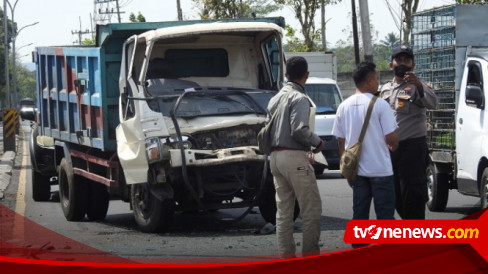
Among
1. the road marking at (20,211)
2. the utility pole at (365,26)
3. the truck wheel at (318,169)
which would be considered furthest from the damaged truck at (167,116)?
the utility pole at (365,26)

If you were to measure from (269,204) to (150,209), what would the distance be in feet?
4.64

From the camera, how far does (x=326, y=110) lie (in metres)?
22.0

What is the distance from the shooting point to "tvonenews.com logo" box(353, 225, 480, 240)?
254 inches

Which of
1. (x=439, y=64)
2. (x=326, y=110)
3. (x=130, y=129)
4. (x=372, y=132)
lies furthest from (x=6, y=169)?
(x=372, y=132)

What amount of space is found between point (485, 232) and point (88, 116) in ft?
25.9

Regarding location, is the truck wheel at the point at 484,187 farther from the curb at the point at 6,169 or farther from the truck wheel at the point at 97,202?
the curb at the point at 6,169

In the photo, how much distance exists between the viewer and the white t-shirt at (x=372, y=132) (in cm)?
810

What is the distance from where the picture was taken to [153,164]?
1162cm

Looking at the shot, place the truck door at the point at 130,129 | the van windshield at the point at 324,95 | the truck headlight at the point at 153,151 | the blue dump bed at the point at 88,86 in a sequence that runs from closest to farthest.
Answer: the truck headlight at the point at 153,151, the truck door at the point at 130,129, the blue dump bed at the point at 88,86, the van windshield at the point at 324,95

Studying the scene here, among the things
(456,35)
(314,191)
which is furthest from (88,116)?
(314,191)

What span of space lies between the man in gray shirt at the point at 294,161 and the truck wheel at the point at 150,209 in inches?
125

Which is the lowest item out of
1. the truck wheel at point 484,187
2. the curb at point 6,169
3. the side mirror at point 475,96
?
the curb at point 6,169

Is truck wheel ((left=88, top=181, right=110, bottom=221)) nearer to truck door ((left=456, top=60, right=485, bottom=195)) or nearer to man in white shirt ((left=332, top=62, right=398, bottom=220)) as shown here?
truck door ((left=456, top=60, right=485, bottom=195))

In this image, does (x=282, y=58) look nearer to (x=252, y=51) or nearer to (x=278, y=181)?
(x=252, y=51)
